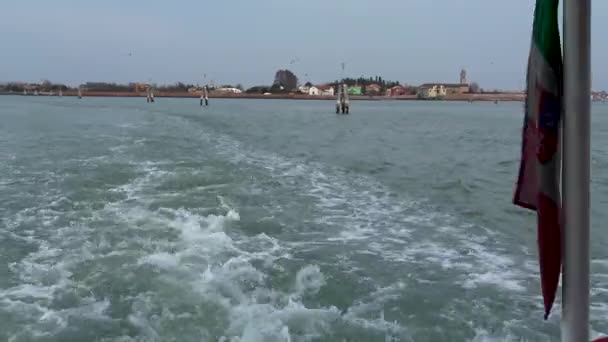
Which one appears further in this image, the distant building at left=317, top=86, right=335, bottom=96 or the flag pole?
the distant building at left=317, top=86, right=335, bottom=96

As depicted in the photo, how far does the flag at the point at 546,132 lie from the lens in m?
1.54

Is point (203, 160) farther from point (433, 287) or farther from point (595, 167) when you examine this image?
point (595, 167)

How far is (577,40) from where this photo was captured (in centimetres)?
146

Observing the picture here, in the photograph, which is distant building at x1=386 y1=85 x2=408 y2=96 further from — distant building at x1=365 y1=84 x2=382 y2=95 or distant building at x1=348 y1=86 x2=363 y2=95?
distant building at x1=348 y1=86 x2=363 y2=95

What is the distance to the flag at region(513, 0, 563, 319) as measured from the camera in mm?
1545

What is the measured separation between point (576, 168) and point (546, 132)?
0.13 m

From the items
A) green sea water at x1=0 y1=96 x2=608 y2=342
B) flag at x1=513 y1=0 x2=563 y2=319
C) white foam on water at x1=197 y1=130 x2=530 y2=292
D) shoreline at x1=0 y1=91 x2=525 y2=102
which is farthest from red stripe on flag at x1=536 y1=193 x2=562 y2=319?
shoreline at x1=0 y1=91 x2=525 y2=102

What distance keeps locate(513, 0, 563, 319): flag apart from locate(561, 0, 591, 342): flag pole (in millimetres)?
39

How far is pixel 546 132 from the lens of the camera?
5.12 ft

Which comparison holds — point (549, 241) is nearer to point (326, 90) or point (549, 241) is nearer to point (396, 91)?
point (326, 90)

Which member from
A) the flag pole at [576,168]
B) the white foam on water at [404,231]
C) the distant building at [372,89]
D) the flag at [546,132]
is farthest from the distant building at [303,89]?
the flag pole at [576,168]

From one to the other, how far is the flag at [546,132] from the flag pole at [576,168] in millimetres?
39

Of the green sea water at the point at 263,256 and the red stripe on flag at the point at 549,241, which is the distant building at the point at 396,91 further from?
the red stripe on flag at the point at 549,241

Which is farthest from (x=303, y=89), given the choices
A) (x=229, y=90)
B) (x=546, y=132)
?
(x=546, y=132)
